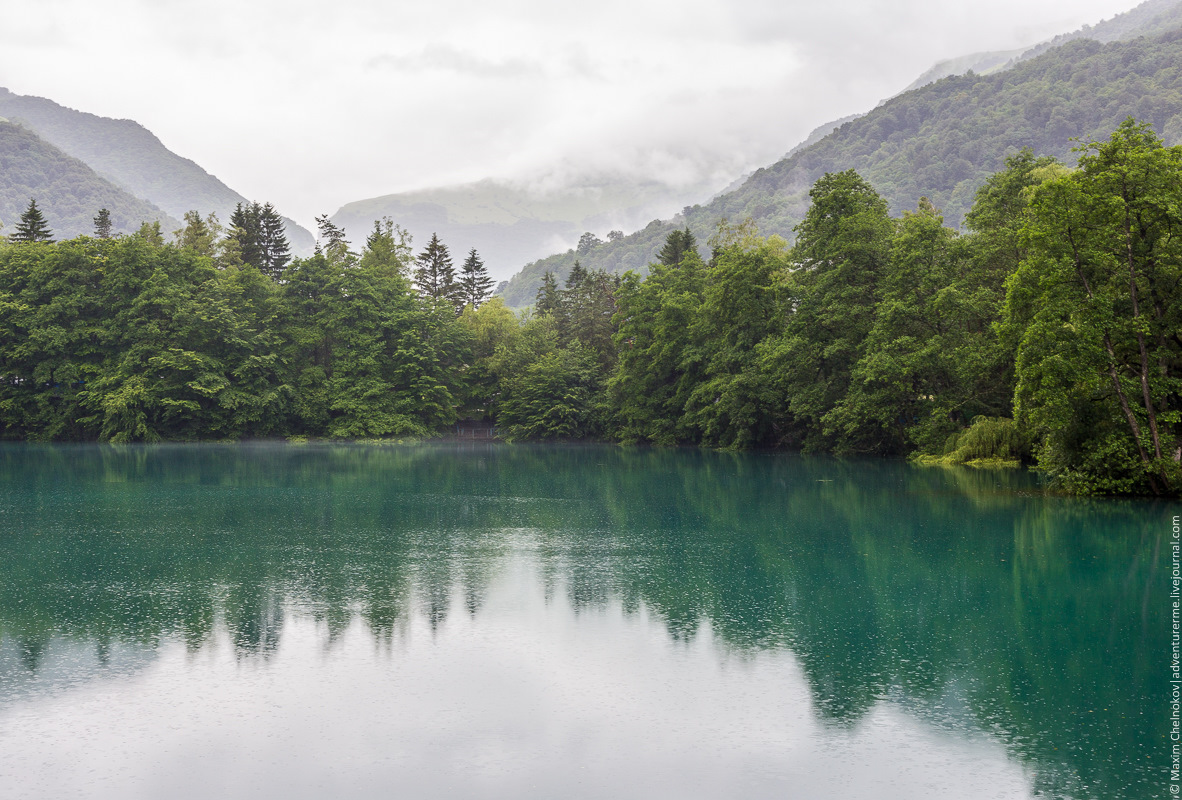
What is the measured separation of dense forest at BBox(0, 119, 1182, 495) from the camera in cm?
2216

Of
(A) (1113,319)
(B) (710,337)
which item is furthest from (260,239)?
(A) (1113,319)

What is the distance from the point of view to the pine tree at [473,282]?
83125 mm

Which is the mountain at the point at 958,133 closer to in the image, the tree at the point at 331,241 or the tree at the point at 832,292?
the tree at the point at 331,241

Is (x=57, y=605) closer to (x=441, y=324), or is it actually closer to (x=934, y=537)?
(x=934, y=537)

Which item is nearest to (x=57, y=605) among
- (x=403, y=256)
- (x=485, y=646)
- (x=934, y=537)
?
(x=485, y=646)

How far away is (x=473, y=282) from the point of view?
3307 inches

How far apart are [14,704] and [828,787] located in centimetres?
687

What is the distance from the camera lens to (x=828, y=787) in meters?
6.36

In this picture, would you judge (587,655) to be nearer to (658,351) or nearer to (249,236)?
(658,351)

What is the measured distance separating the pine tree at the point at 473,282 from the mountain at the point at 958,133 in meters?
37.3

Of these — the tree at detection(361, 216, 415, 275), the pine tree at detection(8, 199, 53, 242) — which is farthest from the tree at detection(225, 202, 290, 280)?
the pine tree at detection(8, 199, 53, 242)

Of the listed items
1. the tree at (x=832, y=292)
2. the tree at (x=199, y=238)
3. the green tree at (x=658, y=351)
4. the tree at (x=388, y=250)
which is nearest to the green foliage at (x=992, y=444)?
the tree at (x=832, y=292)

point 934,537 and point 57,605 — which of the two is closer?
point 57,605

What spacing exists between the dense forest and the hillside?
88.4 meters
